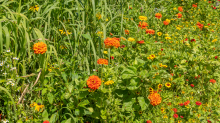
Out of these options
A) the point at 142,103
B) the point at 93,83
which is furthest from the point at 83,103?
the point at 142,103

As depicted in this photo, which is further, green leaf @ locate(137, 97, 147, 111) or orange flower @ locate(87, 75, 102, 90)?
green leaf @ locate(137, 97, 147, 111)

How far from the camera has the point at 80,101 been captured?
5.56 feet

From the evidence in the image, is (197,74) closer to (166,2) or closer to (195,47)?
(195,47)

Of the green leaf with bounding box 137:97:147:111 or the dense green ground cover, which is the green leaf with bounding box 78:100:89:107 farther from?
the green leaf with bounding box 137:97:147:111

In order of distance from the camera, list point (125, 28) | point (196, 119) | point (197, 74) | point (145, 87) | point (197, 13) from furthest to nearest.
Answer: point (197, 13)
point (125, 28)
point (197, 74)
point (196, 119)
point (145, 87)

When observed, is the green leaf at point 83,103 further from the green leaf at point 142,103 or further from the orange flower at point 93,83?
the green leaf at point 142,103

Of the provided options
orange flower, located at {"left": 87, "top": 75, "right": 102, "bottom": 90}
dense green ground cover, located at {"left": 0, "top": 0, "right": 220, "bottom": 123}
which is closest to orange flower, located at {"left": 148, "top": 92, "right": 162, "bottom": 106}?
dense green ground cover, located at {"left": 0, "top": 0, "right": 220, "bottom": 123}

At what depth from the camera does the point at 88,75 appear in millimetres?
1821

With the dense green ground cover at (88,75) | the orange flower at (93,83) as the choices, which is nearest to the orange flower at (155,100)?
the dense green ground cover at (88,75)

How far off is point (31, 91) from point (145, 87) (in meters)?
0.91

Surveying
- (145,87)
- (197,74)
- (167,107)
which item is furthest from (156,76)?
(197,74)

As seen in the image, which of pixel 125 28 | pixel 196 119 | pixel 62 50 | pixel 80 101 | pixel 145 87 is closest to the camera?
pixel 80 101

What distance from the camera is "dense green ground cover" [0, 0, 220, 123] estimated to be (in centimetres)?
164

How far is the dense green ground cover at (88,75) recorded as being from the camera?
164 centimetres
